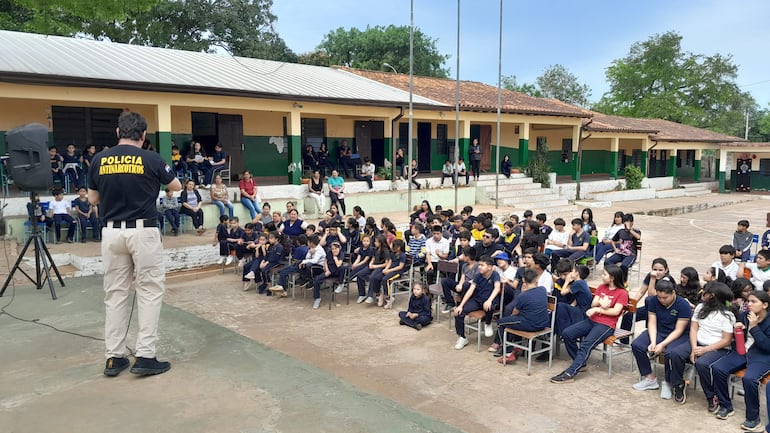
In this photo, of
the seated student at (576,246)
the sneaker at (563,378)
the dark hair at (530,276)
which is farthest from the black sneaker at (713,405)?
the seated student at (576,246)

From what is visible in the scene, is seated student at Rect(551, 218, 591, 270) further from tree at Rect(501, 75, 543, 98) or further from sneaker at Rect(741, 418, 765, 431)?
tree at Rect(501, 75, 543, 98)

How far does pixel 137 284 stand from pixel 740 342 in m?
5.19

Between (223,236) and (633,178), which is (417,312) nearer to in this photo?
(223,236)

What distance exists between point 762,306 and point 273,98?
41.8ft

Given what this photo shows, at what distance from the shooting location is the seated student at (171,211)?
1229 cm

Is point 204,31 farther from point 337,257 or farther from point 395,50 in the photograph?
point 337,257

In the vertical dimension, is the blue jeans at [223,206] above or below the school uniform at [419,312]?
above

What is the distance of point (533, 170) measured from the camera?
22.8 m

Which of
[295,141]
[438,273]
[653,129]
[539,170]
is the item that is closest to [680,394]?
[438,273]

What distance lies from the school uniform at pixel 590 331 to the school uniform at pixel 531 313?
0.27 metres

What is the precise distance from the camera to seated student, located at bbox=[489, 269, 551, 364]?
19.9 ft

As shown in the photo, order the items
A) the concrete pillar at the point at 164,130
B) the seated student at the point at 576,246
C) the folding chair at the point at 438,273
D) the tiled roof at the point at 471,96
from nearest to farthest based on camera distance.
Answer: the folding chair at the point at 438,273 → the seated student at the point at 576,246 → the concrete pillar at the point at 164,130 → the tiled roof at the point at 471,96

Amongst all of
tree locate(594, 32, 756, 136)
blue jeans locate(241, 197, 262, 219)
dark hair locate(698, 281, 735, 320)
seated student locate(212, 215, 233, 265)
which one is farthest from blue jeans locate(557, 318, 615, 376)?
tree locate(594, 32, 756, 136)

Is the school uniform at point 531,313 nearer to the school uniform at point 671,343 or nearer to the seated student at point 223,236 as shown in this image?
the school uniform at point 671,343
